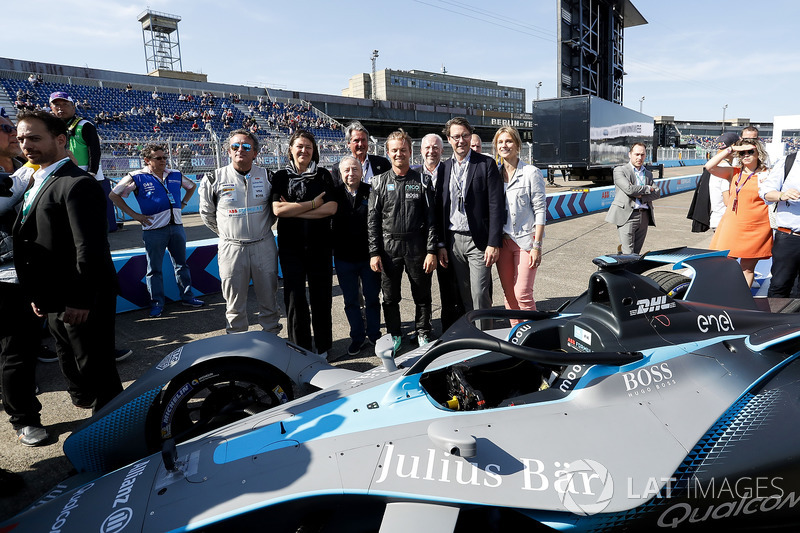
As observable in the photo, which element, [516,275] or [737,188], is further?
[737,188]

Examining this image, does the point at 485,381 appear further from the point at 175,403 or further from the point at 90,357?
the point at 90,357

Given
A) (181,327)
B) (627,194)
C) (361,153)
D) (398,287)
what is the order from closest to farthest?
1. (398,287)
2. (361,153)
3. (181,327)
4. (627,194)

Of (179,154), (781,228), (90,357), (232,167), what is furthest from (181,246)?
(179,154)

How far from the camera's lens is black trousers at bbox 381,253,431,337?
4234mm

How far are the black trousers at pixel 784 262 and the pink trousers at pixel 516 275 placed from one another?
222 centimetres

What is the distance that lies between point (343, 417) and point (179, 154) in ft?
48.1

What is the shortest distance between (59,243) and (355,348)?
2462 millimetres

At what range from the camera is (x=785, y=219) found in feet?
13.8

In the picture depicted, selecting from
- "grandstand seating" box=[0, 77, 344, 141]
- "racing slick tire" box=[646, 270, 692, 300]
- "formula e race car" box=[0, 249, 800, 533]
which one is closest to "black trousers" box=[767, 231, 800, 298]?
"racing slick tire" box=[646, 270, 692, 300]

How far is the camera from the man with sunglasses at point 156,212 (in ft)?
17.8

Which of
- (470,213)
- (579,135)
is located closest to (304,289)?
(470,213)

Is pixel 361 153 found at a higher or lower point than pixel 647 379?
higher

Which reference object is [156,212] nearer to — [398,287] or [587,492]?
[398,287]

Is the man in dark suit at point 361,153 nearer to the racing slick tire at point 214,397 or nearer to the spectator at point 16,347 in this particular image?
the racing slick tire at point 214,397
